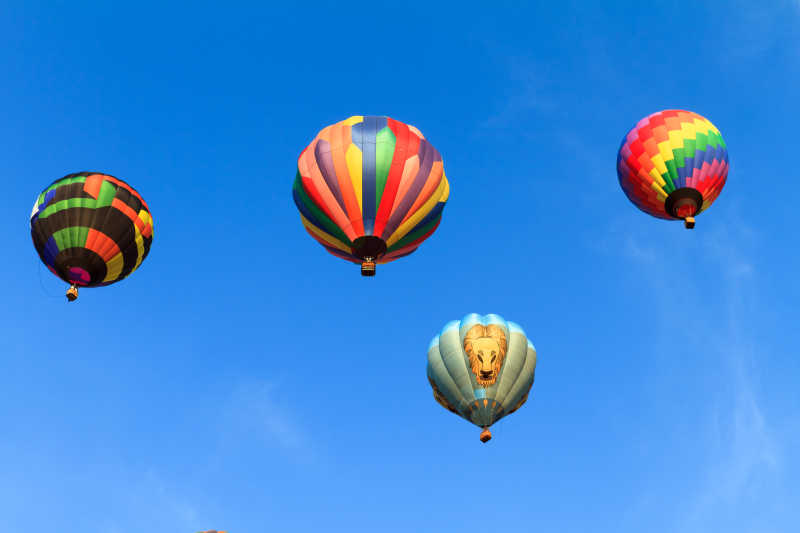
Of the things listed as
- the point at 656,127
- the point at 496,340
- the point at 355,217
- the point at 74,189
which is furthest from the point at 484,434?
the point at 74,189

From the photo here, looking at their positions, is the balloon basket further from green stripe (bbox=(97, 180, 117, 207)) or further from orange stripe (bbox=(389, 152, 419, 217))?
orange stripe (bbox=(389, 152, 419, 217))

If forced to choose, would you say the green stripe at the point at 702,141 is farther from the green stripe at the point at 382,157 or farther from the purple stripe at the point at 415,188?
the green stripe at the point at 382,157

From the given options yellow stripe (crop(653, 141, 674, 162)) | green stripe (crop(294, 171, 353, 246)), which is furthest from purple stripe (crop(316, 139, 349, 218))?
yellow stripe (crop(653, 141, 674, 162))

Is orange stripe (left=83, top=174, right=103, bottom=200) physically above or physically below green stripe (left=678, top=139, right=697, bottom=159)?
below

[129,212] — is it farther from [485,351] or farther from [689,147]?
[689,147]

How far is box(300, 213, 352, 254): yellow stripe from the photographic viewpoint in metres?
25.3

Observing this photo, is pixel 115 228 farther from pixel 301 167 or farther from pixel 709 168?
pixel 709 168

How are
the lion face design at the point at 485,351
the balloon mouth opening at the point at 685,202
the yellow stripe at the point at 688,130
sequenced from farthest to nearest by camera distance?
1. the yellow stripe at the point at 688,130
2. the balloon mouth opening at the point at 685,202
3. the lion face design at the point at 485,351

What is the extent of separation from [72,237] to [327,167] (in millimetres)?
7566

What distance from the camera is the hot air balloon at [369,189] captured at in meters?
24.8

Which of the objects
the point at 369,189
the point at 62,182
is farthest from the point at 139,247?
the point at 369,189

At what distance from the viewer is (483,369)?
2978 cm

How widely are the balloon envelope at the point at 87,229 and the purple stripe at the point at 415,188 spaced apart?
315 inches

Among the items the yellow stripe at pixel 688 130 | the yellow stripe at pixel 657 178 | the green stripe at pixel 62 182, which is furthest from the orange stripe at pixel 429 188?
the green stripe at pixel 62 182
